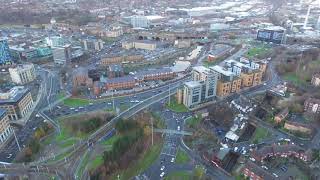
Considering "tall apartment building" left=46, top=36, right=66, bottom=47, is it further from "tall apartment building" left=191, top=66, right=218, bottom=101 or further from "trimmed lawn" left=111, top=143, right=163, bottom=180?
"trimmed lawn" left=111, top=143, right=163, bottom=180

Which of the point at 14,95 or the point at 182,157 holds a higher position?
the point at 14,95

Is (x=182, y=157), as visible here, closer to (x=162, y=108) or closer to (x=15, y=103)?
(x=162, y=108)

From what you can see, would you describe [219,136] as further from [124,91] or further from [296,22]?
[296,22]

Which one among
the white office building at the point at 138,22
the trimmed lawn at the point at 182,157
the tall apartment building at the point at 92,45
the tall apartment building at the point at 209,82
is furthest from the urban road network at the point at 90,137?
the white office building at the point at 138,22

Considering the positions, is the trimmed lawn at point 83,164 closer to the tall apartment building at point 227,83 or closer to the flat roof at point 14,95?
the flat roof at point 14,95

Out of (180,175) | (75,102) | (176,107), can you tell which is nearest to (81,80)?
(75,102)

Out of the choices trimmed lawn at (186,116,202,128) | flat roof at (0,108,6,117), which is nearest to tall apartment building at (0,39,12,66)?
flat roof at (0,108,6,117)

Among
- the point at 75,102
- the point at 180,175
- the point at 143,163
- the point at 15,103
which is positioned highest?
the point at 15,103
